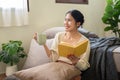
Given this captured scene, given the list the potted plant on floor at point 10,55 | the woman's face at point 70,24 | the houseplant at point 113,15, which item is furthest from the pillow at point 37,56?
the houseplant at point 113,15

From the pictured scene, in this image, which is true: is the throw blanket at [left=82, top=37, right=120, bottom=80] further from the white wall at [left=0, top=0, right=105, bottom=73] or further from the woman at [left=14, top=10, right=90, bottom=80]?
the white wall at [left=0, top=0, right=105, bottom=73]

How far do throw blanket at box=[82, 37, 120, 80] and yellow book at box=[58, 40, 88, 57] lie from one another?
202mm

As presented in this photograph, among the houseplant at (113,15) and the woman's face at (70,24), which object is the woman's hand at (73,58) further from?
the houseplant at (113,15)

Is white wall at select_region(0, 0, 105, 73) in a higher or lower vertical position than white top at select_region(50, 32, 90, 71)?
higher

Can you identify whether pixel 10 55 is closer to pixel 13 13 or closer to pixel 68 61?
pixel 13 13

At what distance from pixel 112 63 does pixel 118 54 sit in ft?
0.32

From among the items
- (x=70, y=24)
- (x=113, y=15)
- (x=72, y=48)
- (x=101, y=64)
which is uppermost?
(x=113, y=15)

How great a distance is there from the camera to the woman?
1.41m

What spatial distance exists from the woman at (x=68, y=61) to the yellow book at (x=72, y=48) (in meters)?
0.03

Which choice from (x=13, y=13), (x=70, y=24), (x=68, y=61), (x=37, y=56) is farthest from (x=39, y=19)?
(x=68, y=61)

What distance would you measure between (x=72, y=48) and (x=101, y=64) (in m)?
0.35

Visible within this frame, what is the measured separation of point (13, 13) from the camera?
2197 millimetres

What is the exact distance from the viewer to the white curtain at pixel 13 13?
6.92 feet

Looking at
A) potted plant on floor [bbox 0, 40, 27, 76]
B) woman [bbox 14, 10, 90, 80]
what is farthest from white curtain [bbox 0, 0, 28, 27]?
woman [bbox 14, 10, 90, 80]
